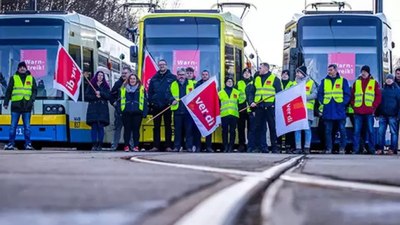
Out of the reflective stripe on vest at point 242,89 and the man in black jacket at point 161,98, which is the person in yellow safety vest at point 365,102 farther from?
the man in black jacket at point 161,98

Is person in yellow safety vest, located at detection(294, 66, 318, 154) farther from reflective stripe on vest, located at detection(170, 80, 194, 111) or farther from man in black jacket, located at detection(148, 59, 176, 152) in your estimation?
man in black jacket, located at detection(148, 59, 176, 152)

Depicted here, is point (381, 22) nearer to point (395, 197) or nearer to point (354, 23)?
point (354, 23)

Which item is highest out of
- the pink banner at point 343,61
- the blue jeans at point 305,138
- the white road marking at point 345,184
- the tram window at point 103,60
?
the tram window at point 103,60

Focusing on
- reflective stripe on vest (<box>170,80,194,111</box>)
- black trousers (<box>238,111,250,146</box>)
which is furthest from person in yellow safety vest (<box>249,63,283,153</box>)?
reflective stripe on vest (<box>170,80,194,111</box>)

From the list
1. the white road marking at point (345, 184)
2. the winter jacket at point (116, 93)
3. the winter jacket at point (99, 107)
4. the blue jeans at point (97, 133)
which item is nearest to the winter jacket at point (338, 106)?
the winter jacket at point (116, 93)

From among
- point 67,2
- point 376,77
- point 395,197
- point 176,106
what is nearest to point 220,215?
point 395,197

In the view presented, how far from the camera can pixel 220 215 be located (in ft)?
8.93

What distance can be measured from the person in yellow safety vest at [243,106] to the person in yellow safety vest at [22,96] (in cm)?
409

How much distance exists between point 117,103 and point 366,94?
4.93 metres

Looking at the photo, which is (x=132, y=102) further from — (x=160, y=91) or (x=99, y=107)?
(x=99, y=107)

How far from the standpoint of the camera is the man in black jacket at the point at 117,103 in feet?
58.9

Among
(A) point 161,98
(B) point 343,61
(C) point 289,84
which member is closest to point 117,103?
(A) point 161,98

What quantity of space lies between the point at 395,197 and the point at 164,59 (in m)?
15.1

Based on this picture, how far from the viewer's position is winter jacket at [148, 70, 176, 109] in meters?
17.8
